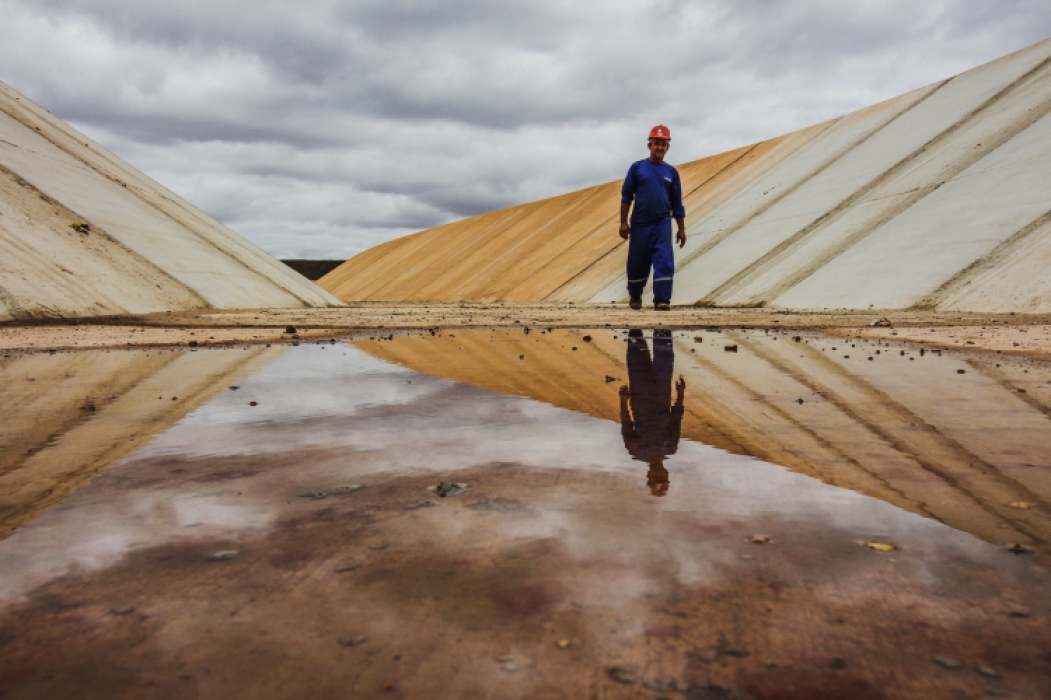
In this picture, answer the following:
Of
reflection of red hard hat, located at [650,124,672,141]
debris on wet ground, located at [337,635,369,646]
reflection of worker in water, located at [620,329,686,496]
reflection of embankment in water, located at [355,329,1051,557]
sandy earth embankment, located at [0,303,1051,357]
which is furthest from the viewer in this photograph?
reflection of red hard hat, located at [650,124,672,141]

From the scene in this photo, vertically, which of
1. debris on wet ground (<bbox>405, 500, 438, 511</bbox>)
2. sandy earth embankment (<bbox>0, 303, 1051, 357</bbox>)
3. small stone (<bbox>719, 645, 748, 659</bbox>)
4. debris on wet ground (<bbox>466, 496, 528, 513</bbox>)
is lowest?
small stone (<bbox>719, 645, 748, 659</bbox>)

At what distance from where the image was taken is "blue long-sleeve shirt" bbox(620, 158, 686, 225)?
35.0ft

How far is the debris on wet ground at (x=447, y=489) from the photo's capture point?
1.89 m

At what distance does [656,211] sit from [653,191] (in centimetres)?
29

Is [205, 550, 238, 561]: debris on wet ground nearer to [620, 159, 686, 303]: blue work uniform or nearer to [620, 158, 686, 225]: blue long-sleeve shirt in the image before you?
[620, 159, 686, 303]: blue work uniform

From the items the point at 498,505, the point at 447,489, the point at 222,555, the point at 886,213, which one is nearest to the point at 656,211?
the point at 886,213

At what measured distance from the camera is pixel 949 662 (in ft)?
3.52

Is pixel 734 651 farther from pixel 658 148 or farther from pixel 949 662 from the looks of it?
pixel 658 148

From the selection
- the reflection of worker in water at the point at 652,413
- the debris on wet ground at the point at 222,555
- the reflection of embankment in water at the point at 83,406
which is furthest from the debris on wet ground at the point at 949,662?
→ the reflection of embankment in water at the point at 83,406

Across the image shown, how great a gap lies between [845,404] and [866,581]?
6.45 ft

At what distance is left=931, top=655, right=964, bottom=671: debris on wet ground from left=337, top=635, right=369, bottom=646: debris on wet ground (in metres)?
0.84

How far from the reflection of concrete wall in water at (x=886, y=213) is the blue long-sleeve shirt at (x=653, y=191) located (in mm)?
1835

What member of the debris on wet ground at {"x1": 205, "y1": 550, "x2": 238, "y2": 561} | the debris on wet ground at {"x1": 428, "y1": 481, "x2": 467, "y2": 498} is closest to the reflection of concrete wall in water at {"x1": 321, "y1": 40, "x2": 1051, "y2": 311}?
the debris on wet ground at {"x1": 428, "y1": 481, "x2": 467, "y2": 498}

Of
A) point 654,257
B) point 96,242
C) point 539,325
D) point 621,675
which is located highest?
point 96,242
